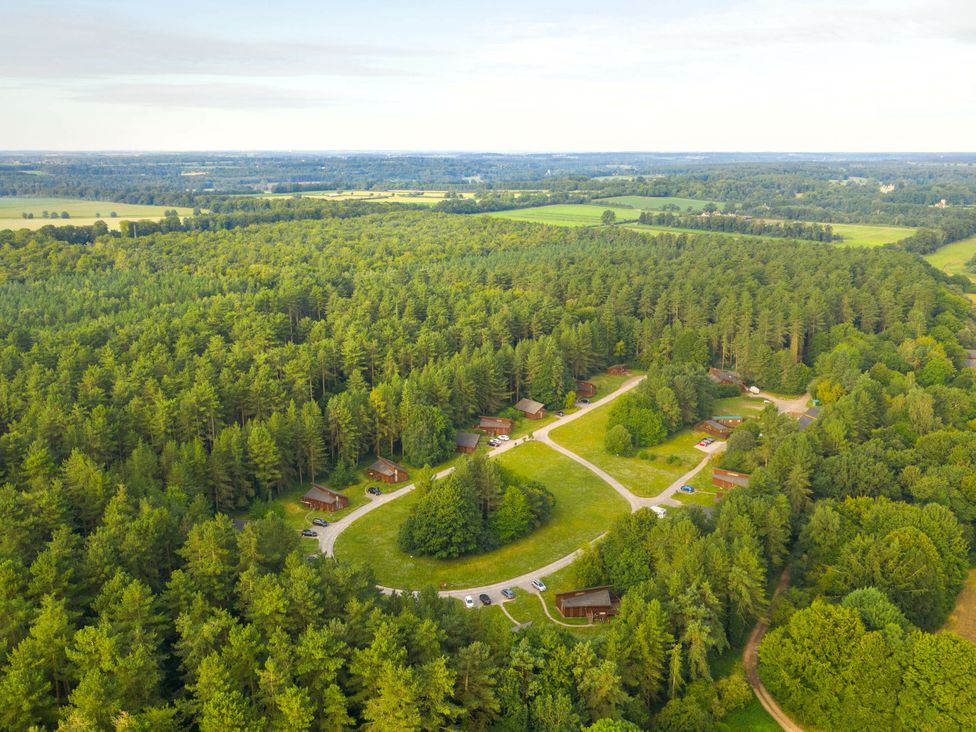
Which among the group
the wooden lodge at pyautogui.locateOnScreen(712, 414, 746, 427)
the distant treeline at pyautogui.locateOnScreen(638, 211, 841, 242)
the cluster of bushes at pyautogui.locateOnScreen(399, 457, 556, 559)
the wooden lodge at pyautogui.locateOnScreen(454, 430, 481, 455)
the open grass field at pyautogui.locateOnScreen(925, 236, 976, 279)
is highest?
the distant treeline at pyautogui.locateOnScreen(638, 211, 841, 242)

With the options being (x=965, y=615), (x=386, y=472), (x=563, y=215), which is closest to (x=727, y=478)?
(x=965, y=615)

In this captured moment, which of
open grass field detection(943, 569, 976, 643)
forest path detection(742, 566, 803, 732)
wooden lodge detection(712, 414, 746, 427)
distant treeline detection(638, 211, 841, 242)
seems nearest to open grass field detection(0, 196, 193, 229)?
distant treeline detection(638, 211, 841, 242)

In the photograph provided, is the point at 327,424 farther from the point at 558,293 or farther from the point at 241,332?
the point at 558,293

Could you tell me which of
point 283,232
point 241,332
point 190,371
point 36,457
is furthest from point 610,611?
point 283,232

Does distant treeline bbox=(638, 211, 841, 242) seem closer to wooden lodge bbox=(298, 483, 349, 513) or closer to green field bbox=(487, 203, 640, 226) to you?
green field bbox=(487, 203, 640, 226)

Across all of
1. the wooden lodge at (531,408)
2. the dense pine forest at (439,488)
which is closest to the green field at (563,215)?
the dense pine forest at (439,488)

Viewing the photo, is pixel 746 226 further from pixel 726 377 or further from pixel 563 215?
pixel 726 377

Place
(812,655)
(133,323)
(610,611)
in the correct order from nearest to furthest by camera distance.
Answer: (812,655) → (610,611) → (133,323)
